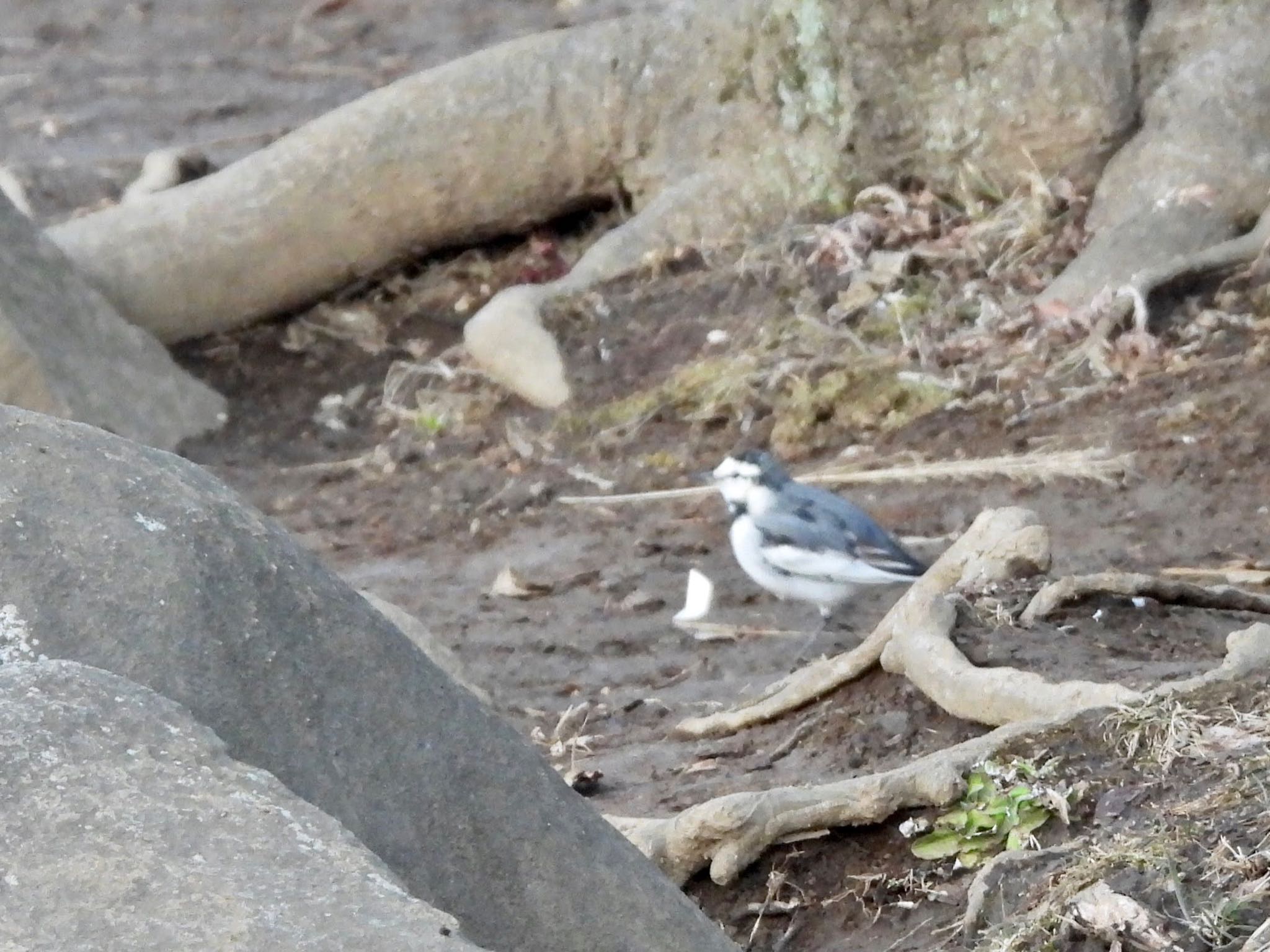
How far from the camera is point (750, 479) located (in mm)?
6750

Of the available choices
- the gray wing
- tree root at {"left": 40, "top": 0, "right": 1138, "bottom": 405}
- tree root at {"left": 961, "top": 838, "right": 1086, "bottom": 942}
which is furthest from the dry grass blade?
tree root at {"left": 961, "top": 838, "right": 1086, "bottom": 942}

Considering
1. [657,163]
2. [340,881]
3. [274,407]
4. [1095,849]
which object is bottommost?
[274,407]

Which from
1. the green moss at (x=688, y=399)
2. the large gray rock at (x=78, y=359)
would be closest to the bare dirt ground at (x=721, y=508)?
the green moss at (x=688, y=399)

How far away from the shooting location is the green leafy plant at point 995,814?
3.63 metres

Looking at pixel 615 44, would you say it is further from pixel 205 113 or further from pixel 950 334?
pixel 205 113

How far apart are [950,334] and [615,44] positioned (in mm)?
2362

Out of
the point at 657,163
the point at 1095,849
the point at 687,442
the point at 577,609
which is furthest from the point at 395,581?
the point at 1095,849

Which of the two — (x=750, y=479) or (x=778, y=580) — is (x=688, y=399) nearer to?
(x=750, y=479)

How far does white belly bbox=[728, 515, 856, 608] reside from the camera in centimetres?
654

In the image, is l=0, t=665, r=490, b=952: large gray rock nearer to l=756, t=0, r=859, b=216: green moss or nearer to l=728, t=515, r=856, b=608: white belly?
l=728, t=515, r=856, b=608: white belly

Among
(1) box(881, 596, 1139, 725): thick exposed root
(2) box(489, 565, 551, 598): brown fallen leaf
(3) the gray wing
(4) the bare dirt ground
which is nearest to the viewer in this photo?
(4) the bare dirt ground

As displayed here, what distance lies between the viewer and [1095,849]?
10.3 ft

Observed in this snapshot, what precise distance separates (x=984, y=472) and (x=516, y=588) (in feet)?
5.56

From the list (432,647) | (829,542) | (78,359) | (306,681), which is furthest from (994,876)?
(78,359)
